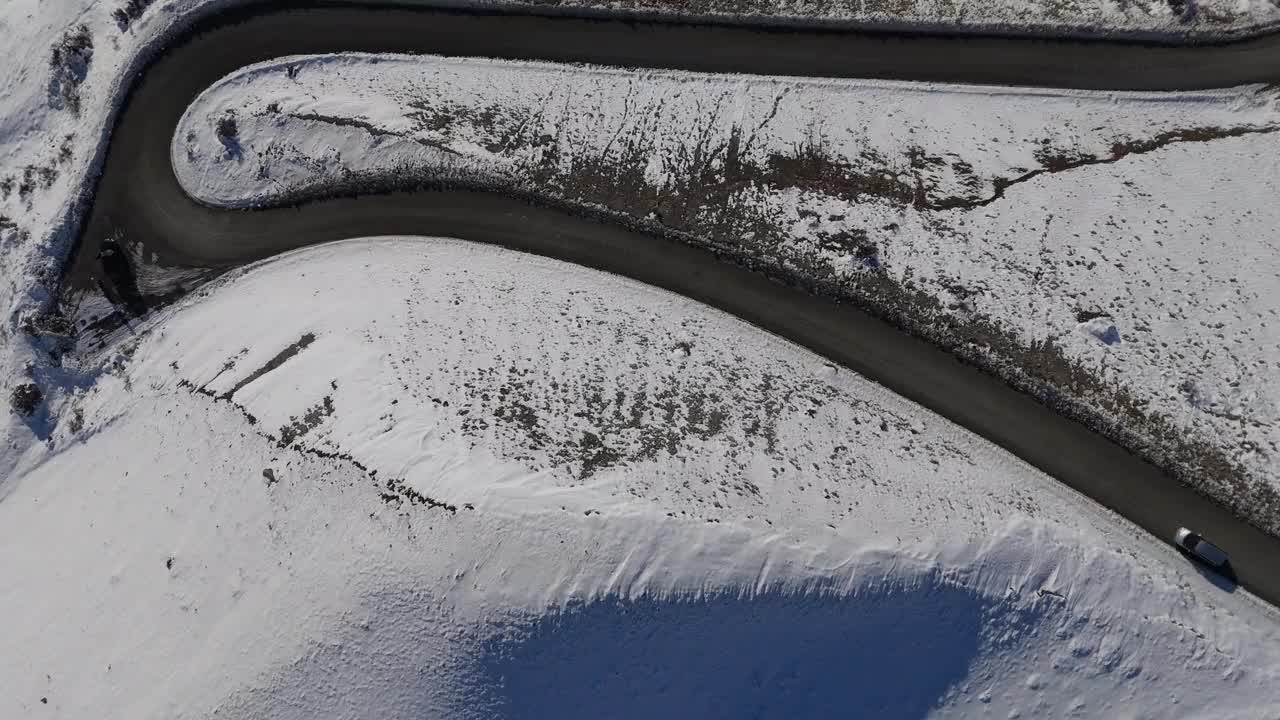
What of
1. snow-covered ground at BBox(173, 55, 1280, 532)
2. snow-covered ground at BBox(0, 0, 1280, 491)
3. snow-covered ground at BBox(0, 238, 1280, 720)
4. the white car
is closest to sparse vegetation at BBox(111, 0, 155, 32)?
snow-covered ground at BBox(0, 0, 1280, 491)

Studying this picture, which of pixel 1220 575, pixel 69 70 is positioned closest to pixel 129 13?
pixel 69 70

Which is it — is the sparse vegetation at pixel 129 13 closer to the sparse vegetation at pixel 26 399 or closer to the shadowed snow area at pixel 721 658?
the sparse vegetation at pixel 26 399

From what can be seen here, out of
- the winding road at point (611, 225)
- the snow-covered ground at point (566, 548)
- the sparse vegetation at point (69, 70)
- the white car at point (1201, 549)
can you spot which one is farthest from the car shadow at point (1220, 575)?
the sparse vegetation at point (69, 70)

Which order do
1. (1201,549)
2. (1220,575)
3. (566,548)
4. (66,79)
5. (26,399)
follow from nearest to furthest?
(566,548) < (1201,549) < (1220,575) < (26,399) < (66,79)

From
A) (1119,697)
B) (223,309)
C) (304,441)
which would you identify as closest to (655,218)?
(304,441)

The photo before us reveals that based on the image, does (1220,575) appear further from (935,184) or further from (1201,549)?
(935,184)

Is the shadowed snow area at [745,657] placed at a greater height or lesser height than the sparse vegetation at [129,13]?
lesser

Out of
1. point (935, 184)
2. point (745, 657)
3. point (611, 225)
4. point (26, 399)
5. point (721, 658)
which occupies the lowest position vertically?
point (745, 657)
